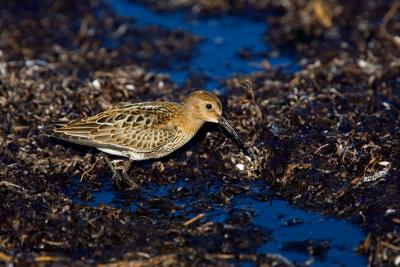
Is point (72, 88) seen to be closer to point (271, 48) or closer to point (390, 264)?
point (271, 48)

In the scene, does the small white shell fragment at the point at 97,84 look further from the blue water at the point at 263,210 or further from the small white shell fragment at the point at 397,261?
the small white shell fragment at the point at 397,261

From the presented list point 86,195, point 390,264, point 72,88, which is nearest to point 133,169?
point 86,195

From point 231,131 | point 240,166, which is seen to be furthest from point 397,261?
point 231,131

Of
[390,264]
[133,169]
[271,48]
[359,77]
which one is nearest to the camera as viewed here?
[390,264]

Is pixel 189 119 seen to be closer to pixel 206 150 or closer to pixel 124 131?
pixel 206 150

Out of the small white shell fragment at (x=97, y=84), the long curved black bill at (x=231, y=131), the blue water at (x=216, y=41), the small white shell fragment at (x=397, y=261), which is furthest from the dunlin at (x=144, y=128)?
the blue water at (x=216, y=41)

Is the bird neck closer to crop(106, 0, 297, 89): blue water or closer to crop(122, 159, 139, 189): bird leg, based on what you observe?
crop(122, 159, 139, 189): bird leg
